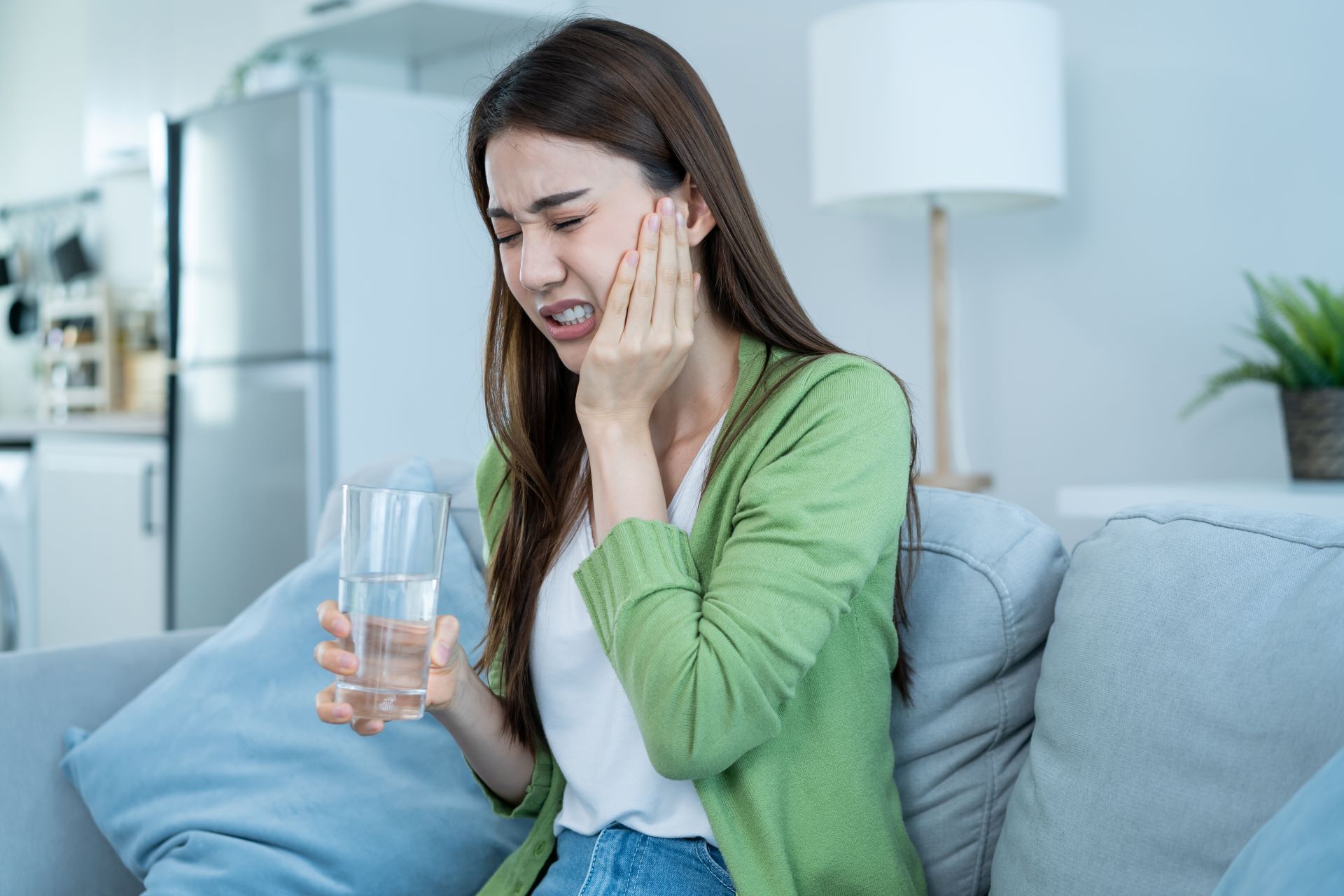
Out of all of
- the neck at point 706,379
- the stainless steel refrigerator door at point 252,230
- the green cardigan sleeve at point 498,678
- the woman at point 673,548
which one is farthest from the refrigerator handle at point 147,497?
the neck at point 706,379

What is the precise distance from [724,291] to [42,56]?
535cm

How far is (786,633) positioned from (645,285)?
320 millimetres

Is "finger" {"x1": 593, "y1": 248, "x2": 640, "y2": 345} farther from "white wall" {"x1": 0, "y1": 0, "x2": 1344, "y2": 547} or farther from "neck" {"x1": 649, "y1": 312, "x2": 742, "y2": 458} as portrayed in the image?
"white wall" {"x1": 0, "y1": 0, "x2": 1344, "y2": 547}

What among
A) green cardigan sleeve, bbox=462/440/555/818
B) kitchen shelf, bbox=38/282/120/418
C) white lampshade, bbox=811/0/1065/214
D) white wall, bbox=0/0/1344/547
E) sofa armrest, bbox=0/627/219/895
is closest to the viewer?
green cardigan sleeve, bbox=462/440/555/818

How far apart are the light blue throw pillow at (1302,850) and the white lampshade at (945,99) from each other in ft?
5.28

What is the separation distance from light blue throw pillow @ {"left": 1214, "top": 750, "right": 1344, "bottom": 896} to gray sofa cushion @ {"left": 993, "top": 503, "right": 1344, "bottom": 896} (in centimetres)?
21

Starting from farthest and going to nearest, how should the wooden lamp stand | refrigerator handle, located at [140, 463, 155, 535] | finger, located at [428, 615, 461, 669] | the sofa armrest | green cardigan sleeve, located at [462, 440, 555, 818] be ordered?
A: 1. refrigerator handle, located at [140, 463, 155, 535]
2. the wooden lamp stand
3. the sofa armrest
4. green cardigan sleeve, located at [462, 440, 555, 818]
5. finger, located at [428, 615, 461, 669]

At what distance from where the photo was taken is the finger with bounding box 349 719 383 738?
92 centimetres

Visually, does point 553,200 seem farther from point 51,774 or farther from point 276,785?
point 51,774

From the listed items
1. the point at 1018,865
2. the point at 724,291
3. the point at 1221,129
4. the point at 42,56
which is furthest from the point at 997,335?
the point at 42,56

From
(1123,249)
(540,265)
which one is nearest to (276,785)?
(540,265)

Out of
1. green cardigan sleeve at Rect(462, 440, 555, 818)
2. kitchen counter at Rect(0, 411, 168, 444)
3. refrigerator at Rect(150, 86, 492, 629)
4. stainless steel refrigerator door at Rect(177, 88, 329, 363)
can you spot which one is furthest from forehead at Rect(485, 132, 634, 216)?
kitchen counter at Rect(0, 411, 168, 444)

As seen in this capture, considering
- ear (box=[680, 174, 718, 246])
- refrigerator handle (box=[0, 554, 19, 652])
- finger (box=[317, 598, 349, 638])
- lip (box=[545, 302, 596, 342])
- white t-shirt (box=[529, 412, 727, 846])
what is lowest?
refrigerator handle (box=[0, 554, 19, 652])

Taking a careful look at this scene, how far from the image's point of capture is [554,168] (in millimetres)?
1080
